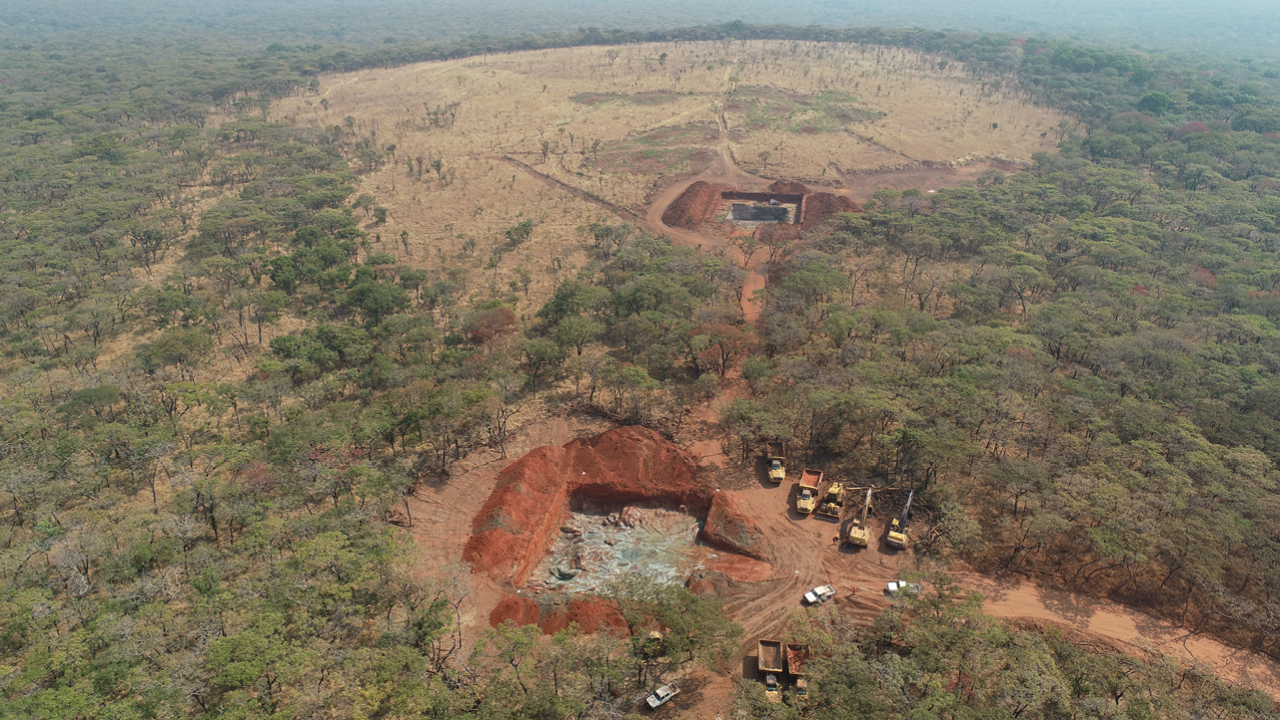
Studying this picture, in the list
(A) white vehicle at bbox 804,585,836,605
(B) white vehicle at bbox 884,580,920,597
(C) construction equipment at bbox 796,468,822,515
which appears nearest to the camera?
(B) white vehicle at bbox 884,580,920,597

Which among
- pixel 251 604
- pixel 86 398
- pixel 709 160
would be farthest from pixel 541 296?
pixel 709 160

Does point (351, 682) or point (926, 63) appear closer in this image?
point (351, 682)

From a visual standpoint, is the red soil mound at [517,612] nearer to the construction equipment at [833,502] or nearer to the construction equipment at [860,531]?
the construction equipment at [833,502]

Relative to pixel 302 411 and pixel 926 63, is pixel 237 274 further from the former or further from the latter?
pixel 926 63

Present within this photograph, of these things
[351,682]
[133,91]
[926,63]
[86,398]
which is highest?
[926,63]

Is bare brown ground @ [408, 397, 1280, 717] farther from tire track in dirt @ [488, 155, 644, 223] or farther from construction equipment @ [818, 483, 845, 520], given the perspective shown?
tire track in dirt @ [488, 155, 644, 223]

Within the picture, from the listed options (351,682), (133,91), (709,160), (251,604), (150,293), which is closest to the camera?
(351,682)

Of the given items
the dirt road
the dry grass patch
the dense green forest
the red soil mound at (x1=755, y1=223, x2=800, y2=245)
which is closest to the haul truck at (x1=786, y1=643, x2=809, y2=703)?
the dirt road

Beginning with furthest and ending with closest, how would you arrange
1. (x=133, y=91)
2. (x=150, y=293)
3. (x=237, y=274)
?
(x=133, y=91), (x=237, y=274), (x=150, y=293)
